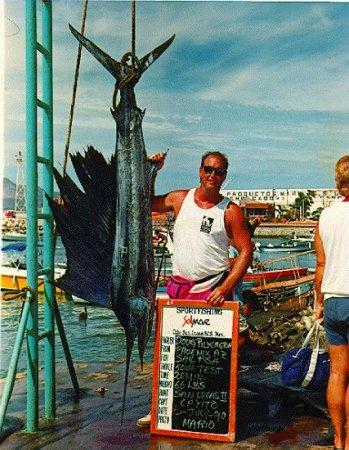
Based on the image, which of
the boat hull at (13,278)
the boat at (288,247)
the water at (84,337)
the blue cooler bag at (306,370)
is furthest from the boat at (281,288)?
the boat at (288,247)

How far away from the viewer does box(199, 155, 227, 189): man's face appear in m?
2.76

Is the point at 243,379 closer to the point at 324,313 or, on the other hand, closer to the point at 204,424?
the point at 204,424

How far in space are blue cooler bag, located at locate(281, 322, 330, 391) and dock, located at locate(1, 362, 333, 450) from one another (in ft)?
0.63

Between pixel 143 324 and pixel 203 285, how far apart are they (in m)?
0.35

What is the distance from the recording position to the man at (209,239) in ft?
9.05

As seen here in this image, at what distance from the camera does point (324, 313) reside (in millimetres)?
2508

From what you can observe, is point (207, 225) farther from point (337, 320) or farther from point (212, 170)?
point (337, 320)

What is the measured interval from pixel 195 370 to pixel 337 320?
775 mm

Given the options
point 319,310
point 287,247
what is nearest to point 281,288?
point 319,310

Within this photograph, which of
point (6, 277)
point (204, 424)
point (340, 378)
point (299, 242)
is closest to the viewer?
point (340, 378)

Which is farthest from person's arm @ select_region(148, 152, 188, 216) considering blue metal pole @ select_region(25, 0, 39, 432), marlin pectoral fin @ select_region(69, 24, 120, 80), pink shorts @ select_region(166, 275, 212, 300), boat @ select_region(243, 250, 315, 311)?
boat @ select_region(243, 250, 315, 311)

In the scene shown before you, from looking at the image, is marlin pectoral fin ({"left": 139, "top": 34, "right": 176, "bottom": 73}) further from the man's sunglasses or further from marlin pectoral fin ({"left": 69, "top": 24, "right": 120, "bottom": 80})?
the man's sunglasses

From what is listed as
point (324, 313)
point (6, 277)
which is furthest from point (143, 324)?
point (6, 277)

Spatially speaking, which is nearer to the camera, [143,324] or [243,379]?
[143,324]
